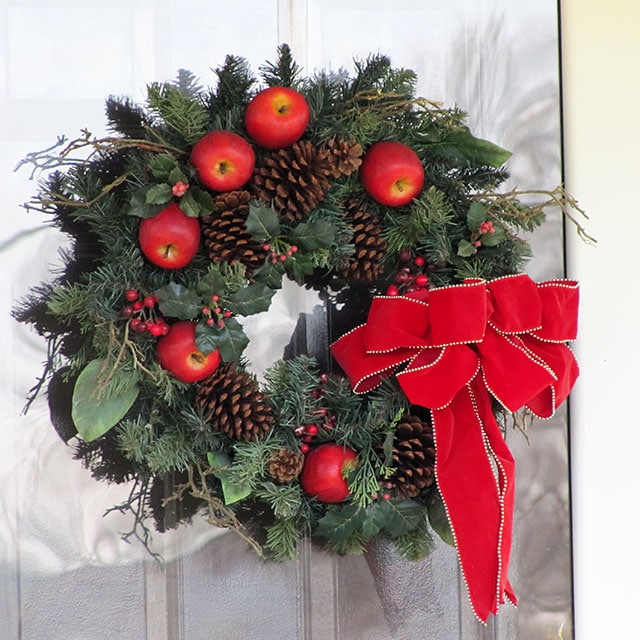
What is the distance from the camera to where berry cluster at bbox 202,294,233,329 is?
33.4 inches

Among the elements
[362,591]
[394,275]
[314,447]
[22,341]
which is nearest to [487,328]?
[394,275]

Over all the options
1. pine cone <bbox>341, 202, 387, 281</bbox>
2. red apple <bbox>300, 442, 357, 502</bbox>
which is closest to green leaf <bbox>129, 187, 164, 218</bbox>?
pine cone <bbox>341, 202, 387, 281</bbox>

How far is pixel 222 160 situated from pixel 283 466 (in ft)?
1.17

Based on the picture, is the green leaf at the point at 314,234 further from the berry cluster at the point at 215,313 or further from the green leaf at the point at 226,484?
the green leaf at the point at 226,484

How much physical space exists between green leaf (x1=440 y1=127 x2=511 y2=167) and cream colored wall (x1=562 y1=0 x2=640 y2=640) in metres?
0.21

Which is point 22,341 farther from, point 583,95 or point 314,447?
point 583,95

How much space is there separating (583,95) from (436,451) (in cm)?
58

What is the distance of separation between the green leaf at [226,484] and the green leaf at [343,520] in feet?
0.34

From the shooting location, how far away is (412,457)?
906 mm

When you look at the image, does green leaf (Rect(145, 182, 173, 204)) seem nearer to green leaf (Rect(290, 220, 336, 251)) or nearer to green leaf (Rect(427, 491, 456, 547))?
green leaf (Rect(290, 220, 336, 251))

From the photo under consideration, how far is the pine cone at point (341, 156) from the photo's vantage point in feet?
2.85

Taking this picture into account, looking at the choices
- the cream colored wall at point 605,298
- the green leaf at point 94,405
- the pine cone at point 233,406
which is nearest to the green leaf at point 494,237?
the cream colored wall at point 605,298

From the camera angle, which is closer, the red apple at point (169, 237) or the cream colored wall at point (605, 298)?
the red apple at point (169, 237)

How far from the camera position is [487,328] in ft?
2.97
